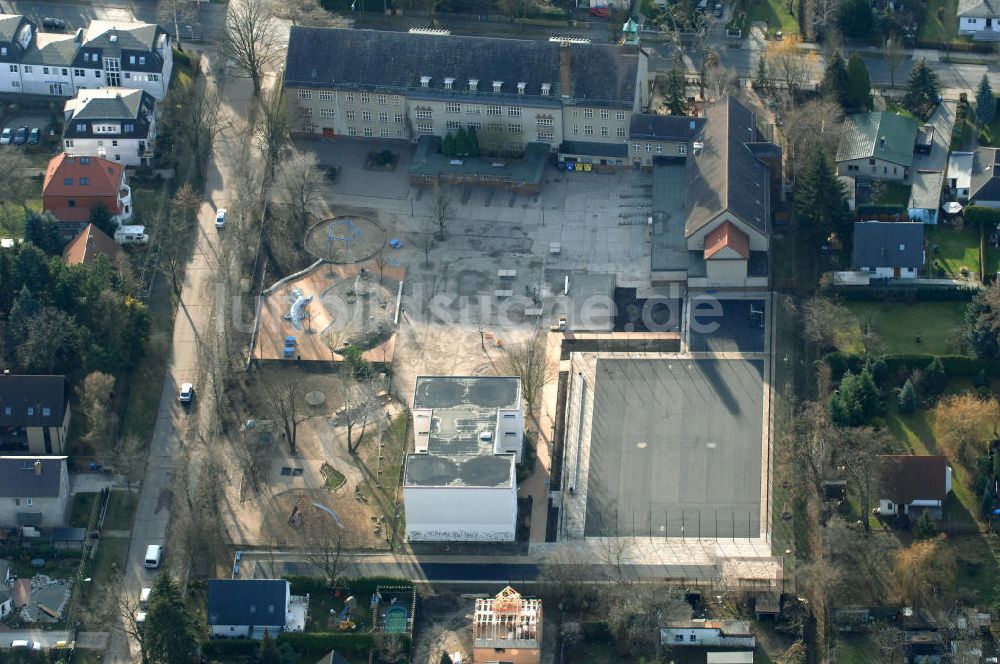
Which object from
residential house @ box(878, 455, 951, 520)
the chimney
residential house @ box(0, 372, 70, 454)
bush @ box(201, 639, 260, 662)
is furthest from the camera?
the chimney

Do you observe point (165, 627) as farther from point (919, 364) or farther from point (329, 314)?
point (919, 364)

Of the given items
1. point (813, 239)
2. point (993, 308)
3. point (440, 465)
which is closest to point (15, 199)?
point (440, 465)

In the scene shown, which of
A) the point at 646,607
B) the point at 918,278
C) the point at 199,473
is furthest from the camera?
the point at 918,278

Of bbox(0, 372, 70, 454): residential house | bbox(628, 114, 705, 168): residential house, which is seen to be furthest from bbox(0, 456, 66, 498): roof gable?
bbox(628, 114, 705, 168): residential house

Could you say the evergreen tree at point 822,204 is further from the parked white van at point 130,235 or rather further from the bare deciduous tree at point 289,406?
the parked white van at point 130,235

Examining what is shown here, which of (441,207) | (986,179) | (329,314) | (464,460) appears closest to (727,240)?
(986,179)

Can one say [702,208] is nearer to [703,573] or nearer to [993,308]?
[993,308]

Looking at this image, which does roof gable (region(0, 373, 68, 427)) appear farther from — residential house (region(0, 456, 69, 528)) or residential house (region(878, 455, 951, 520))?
residential house (region(878, 455, 951, 520))

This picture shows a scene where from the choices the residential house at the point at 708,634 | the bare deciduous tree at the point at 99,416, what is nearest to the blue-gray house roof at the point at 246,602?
the bare deciduous tree at the point at 99,416
